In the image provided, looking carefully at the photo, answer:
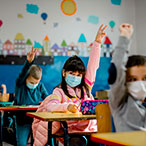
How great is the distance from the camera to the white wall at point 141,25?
5.62m

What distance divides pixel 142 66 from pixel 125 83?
11 cm

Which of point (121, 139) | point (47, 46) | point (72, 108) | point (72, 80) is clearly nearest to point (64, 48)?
point (47, 46)

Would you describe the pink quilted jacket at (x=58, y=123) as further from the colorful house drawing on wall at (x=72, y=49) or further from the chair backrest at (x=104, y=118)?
the colorful house drawing on wall at (x=72, y=49)

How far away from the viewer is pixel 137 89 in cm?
115

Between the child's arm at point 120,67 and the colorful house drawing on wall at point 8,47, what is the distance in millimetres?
4155

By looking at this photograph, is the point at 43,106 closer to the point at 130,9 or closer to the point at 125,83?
the point at 125,83

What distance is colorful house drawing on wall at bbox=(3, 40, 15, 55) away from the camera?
16.5ft

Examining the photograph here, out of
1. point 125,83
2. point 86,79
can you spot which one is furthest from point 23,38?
point 125,83

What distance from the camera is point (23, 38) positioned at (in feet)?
16.9

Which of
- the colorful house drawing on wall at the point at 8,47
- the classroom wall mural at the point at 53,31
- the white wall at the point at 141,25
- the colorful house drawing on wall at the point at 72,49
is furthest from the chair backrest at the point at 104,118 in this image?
the white wall at the point at 141,25

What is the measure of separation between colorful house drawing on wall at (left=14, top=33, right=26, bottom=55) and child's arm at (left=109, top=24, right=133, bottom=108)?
164 inches

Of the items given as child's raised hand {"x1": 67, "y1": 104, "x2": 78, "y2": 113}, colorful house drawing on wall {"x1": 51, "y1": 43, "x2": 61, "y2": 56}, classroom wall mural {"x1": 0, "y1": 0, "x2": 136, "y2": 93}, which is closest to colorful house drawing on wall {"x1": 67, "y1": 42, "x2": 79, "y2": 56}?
classroom wall mural {"x1": 0, "y1": 0, "x2": 136, "y2": 93}

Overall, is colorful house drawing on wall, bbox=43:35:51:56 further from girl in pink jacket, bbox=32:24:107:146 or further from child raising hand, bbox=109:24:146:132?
child raising hand, bbox=109:24:146:132

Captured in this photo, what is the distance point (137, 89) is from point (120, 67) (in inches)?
5.1
